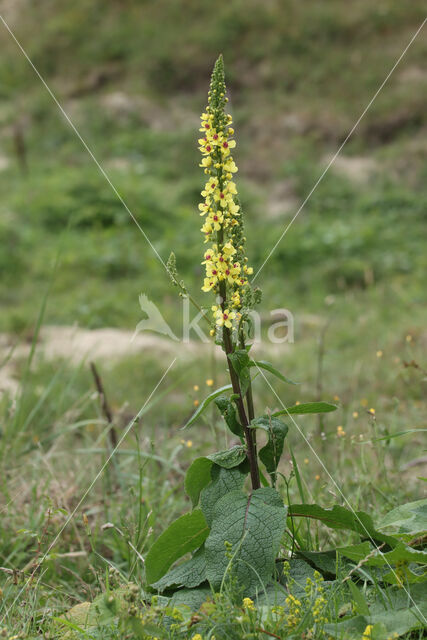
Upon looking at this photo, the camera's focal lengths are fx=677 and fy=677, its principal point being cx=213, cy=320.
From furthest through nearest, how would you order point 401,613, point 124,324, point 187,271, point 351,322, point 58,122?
point 58,122 → point 187,271 → point 124,324 → point 351,322 → point 401,613

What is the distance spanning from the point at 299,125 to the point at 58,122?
13.0 feet

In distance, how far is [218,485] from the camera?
1508 millimetres

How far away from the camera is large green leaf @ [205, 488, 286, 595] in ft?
4.52

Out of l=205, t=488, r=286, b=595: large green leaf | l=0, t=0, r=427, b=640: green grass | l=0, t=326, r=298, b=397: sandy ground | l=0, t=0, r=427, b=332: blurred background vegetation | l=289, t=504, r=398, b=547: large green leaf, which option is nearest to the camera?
l=205, t=488, r=286, b=595: large green leaf

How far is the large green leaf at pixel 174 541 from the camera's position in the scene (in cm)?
153

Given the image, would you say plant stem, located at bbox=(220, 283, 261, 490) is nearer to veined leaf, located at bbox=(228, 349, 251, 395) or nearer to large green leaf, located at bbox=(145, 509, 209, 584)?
veined leaf, located at bbox=(228, 349, 251, 395)

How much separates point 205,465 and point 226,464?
55 millimetres

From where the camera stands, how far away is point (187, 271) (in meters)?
7.04

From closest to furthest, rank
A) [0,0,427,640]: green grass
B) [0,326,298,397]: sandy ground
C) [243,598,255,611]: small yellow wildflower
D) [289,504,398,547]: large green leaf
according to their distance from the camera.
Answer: [243,598,255,611]: small yellow wildflower → [289,504,398,547]: large green leaf → [0,0,427,640]: green grass → [0,326,298,397]: sandy ground

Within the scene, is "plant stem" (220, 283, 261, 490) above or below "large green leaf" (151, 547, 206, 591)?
above

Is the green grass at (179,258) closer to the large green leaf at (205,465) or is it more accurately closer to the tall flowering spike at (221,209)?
the large green leaf at (205,465)

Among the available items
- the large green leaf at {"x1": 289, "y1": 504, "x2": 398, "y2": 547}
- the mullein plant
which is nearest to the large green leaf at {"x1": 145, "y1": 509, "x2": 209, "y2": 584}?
the mullein plant

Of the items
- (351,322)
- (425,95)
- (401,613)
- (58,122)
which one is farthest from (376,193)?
(401,613)

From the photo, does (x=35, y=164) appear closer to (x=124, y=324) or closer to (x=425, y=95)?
(x=124, y=324)
